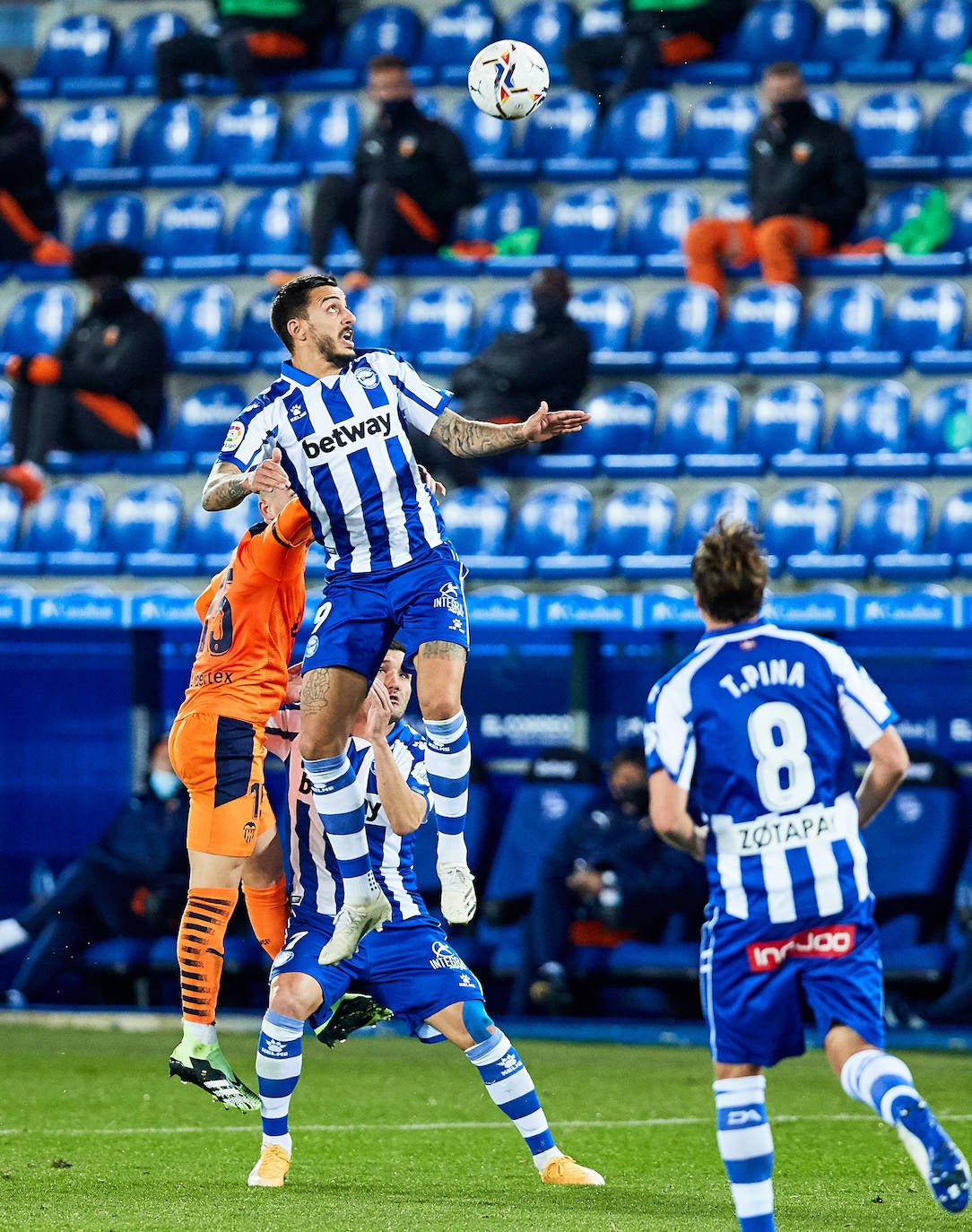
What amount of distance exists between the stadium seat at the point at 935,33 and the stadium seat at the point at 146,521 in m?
6.09

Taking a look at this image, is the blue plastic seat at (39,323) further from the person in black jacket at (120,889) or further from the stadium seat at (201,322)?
the person in black jacket at (120,889)

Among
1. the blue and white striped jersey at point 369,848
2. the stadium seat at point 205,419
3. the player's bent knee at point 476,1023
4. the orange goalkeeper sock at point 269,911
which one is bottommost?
the player's bent knee at point 476,1023

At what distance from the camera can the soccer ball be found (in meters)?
8.73

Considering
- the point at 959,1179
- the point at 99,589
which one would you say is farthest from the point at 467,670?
the point at 959,1179

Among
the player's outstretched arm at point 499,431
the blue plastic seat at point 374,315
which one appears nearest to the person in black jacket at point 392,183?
the blue plastic seat at point 374,315

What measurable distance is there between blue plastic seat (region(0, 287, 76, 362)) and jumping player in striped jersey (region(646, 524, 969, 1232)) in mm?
11733

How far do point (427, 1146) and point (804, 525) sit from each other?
593 centimetres

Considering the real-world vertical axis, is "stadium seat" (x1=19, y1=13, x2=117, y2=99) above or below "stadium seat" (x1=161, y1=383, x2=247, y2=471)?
above

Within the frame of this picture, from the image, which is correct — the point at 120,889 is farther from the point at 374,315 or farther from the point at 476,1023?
the point at 476,1023

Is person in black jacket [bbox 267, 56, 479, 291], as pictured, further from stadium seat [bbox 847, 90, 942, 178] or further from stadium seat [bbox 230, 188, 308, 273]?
stadium seat [bbox 847, 90, 942, 178]

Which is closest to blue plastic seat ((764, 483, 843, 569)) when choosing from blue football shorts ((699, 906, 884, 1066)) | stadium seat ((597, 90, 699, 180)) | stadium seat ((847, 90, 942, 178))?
stadium seat ((847, 90, 942, 178))

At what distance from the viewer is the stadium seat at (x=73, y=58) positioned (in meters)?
18.0

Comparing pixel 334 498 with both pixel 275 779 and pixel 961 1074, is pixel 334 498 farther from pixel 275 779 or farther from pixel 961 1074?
pixel 275 779

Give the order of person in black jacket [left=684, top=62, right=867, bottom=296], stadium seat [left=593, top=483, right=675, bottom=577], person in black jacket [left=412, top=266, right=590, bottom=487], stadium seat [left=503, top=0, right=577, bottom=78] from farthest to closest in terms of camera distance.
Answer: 1. stadium seat [left=503, top=0, right=577, bottom=78]
2. person in black jacket [left=684, top=62, right=867, bottom=296]
3. person in black jacket [left=412, top=266, right=590, bottom=487]
4. stadium seat [left=593, top=483, right=675, bottom=577]
